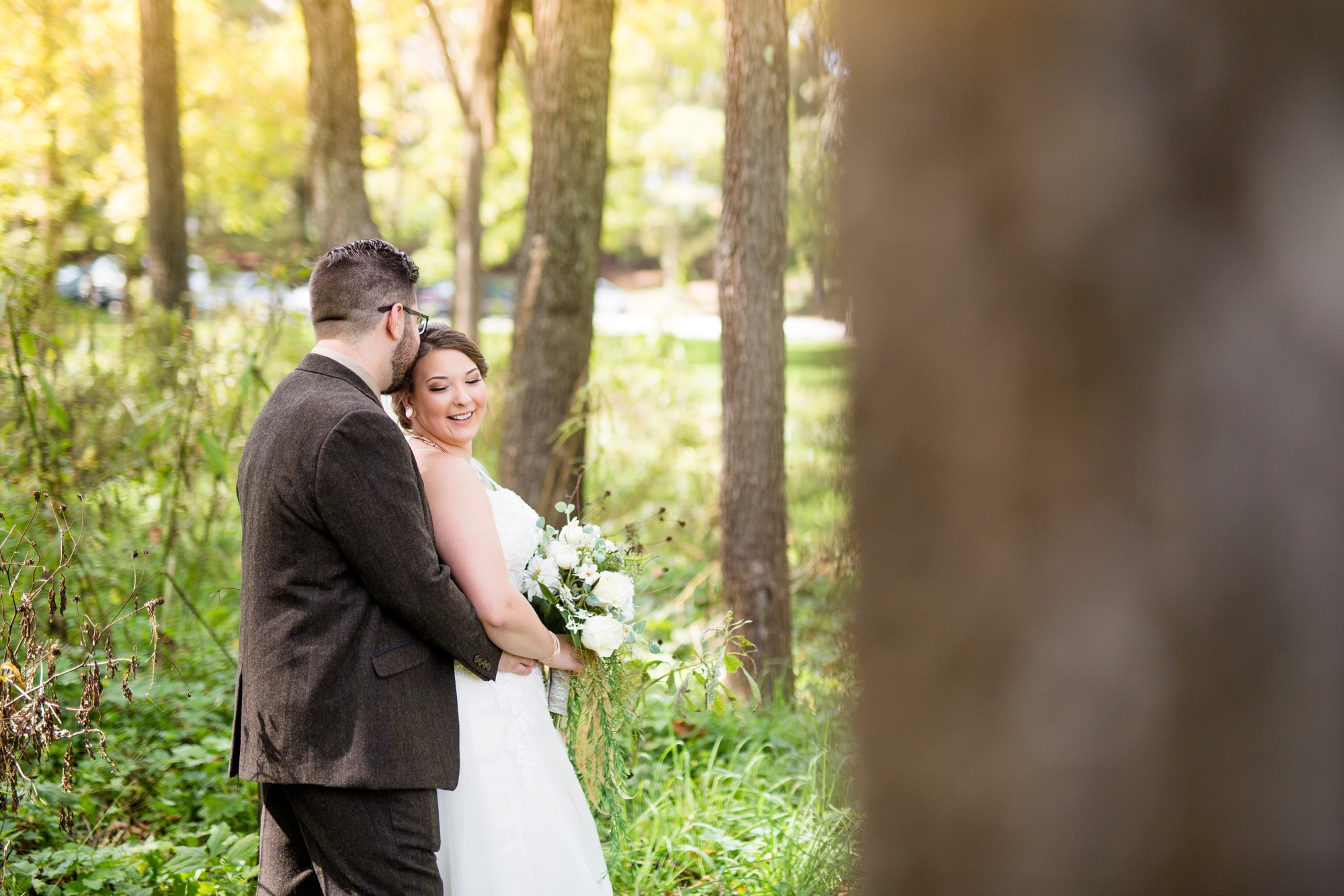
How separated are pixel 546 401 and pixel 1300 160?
6260 millimetres

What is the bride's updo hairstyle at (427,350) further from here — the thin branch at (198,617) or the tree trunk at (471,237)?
the tree trunk at (471,237)

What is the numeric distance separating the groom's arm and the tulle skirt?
47 cm

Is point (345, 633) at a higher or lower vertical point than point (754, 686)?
higher

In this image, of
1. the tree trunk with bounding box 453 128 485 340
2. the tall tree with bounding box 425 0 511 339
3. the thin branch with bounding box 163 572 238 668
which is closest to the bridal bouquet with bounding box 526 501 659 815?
the thin branch with bounding box 163 572 238 668

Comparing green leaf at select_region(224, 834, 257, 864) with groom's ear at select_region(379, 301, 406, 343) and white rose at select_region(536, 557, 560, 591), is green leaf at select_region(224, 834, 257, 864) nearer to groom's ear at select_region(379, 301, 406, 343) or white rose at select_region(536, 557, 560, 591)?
white rose at select_region(536, 557, 560, 591)

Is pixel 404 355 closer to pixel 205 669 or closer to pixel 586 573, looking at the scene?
pixel 586 573

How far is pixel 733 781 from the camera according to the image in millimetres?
4551

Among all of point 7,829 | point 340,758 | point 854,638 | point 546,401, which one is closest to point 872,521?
point 854,638

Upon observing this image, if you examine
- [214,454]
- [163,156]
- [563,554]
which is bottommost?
[563,554]

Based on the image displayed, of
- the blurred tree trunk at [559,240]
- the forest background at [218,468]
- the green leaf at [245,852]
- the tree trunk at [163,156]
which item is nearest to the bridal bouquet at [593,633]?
the forest background at [218,468]

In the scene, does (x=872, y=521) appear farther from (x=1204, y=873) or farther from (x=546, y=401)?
(x=546, y=401)

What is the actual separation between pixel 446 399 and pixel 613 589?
0.78 metres

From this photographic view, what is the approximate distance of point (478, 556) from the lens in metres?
2.67

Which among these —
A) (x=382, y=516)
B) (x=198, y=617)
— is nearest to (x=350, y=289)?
(x=382, y=516)
